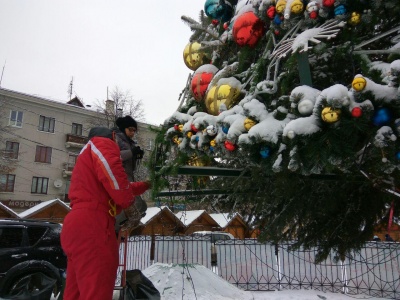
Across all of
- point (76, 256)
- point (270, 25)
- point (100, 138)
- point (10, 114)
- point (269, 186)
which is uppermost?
point (10, 114)

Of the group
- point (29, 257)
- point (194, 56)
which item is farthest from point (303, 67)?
point (29, 257)

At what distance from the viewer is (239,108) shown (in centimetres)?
188

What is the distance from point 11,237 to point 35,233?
18.3 inches

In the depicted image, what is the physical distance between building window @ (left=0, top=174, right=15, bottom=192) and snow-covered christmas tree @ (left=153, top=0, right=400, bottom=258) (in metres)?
28.4

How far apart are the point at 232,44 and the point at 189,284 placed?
5101mm

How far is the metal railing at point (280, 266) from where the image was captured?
7895 mm

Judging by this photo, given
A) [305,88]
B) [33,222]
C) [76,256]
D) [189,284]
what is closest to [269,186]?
[305,88]

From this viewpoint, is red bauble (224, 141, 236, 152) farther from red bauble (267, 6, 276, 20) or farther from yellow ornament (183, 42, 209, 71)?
yellow ornament (183, 42, 209, 71)

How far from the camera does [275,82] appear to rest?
1.97m

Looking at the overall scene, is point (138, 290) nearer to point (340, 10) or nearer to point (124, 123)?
point (124, 123)

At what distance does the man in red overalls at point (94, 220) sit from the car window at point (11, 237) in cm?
599

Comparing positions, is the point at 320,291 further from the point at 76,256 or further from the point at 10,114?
the point at 10,114

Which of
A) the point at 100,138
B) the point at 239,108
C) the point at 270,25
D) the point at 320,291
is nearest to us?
the point at 239,108

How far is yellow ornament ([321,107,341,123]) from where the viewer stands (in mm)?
1419
